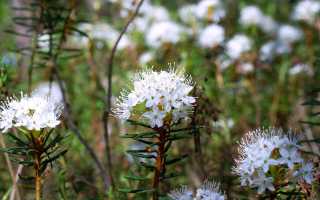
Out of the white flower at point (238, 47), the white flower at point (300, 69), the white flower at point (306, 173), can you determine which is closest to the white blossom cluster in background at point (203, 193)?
the white flower at point (306, 173)

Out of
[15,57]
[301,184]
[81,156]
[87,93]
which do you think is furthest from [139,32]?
[301,184]

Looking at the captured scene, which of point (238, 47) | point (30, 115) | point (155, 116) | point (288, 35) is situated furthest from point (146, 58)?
point (155, 116)

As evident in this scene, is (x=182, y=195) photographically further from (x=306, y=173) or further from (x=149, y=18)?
(x=149, y=18)

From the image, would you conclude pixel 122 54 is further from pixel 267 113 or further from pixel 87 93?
pixel 267 113

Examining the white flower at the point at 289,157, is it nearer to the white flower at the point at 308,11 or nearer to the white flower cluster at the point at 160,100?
the white flower cluster at the point at 160,100

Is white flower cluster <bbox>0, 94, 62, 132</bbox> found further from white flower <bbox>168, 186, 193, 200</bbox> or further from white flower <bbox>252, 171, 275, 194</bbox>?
white flower <bbox>252, 171, 275, 194</bbox>

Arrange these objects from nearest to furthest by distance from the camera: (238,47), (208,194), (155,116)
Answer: (155,116) → (208,194) → (238,47)

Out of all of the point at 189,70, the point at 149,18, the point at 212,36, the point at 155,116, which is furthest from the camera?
the point at 149,18
